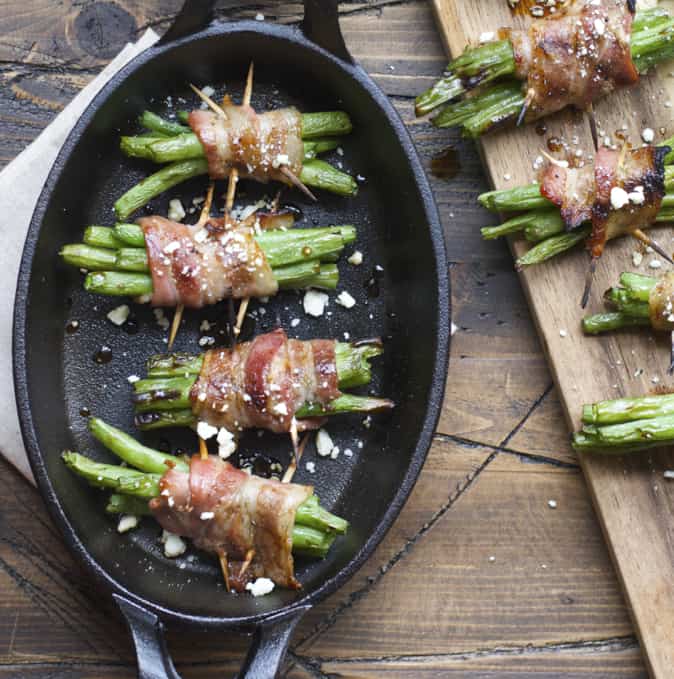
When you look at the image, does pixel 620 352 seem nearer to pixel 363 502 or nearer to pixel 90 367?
pixel 363 502

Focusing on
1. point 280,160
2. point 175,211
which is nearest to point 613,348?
point 280,160

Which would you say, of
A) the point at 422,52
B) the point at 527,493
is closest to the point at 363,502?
the point at 527,493

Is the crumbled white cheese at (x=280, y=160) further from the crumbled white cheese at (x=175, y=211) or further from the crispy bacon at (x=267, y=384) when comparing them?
the crispy bacon at (x=267, y=384)

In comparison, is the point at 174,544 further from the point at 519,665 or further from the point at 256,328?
the point at 519,665

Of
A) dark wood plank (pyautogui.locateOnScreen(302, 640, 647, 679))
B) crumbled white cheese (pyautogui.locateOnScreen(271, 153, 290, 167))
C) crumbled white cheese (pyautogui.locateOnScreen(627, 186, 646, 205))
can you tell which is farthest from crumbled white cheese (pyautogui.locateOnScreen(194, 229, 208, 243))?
dark wood plank (pyautogui.locateOnScreen(302, 640, 647, 679))

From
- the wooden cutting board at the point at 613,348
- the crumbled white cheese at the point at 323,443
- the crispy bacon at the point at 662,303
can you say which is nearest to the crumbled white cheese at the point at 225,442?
the crumbled white cheese at the point at 323,443

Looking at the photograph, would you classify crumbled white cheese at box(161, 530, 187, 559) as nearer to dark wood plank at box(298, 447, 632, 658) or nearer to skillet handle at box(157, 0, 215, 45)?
dark wood plank at box(298, 447, 632, 658)
